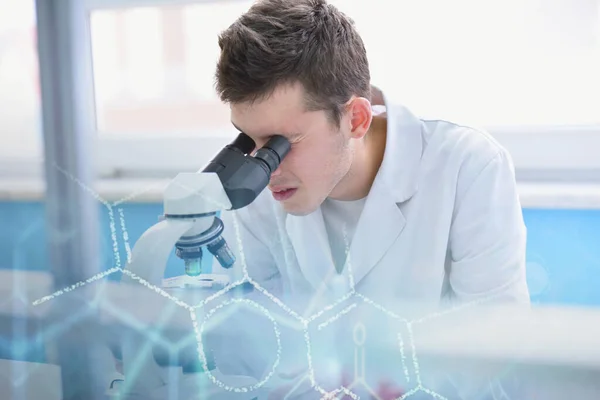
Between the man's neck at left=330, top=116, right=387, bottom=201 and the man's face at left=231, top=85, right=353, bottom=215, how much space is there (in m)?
0.02

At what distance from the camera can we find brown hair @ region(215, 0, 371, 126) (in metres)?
0.79

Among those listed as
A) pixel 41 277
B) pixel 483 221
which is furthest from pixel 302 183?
pixel 41 277

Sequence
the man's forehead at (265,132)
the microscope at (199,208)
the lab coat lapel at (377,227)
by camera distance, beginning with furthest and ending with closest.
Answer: the lab coat lapel at (377,227)
the man's forehead at (265,132)
the microscope at (199,208)

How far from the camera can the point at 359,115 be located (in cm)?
89

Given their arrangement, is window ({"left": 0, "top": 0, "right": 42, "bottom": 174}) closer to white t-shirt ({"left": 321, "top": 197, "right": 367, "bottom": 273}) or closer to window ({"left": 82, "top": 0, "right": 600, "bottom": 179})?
window ({"left": 82, "top": 0, "right": 600, "bottom": 179})

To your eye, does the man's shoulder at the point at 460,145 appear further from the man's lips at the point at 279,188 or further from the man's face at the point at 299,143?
the man's lips at the point at 279,188

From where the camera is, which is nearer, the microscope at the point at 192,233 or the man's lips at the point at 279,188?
the microscope at the point at 192,233

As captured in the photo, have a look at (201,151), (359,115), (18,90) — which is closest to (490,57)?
(359,115)

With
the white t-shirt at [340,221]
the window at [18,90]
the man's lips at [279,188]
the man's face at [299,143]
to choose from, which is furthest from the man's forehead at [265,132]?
the window at [18,90]

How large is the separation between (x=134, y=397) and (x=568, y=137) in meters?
0.69

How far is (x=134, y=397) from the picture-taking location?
0.70m

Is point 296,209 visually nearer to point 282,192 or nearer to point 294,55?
point 282,192

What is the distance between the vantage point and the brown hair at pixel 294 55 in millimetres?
793

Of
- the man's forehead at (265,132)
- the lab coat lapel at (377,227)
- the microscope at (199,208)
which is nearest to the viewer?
the microscope at (199,208)
